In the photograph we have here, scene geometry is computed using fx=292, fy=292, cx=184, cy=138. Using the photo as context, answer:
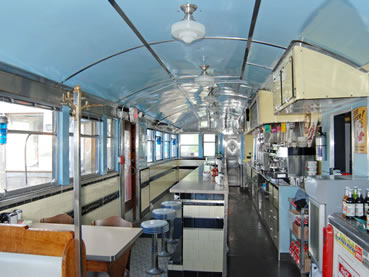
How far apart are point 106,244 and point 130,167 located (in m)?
4.45

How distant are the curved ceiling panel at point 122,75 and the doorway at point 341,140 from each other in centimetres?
274

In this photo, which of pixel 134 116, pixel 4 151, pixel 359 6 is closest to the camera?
pixel 359 6

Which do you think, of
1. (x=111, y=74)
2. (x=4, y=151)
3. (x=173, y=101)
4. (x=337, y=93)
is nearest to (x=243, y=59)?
(x=337, y=93)

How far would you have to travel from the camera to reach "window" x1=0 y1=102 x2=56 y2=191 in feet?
10.5

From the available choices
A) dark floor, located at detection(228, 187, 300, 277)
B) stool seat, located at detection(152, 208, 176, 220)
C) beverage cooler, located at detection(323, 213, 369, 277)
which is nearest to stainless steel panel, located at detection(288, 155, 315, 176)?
dark floor, located at detection(228, 187, 300, 277)

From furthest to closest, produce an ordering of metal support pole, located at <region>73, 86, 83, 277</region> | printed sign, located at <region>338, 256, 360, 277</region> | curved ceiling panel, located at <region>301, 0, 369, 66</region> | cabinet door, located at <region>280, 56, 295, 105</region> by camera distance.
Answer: cabinet door, located at <region>280, 56, 295, 105</region> < curved ceiling panel, located at <region>301, 0, 369, 66</region> < printed sign, located at <region>338, 256, 360, 277</region> < metal support pole, located at <region>73, 86, 83, 277</region>

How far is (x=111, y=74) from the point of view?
4.14 m

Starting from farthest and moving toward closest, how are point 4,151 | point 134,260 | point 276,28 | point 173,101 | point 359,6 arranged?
point 173,101
point 134,260
point 4,151
point 276,28
point 359,6

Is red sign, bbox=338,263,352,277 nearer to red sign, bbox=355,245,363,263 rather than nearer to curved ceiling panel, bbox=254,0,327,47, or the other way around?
red sign, bbox=355,245,363,263

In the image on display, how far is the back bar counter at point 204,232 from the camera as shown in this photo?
395cm

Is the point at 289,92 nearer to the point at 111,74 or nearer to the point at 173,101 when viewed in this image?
the point at 111,74

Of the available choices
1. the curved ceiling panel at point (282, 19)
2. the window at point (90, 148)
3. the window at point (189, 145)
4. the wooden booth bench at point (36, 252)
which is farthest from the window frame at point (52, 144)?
the window at point (189, 145)

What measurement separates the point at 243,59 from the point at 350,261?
2.82 metres

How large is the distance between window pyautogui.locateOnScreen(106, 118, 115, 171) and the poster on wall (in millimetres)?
4261
